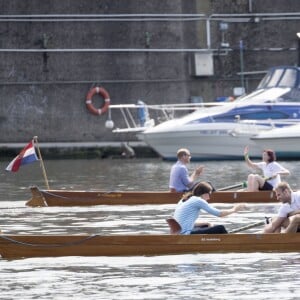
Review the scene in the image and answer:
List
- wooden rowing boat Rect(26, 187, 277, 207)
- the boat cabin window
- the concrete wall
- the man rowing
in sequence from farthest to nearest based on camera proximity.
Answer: the concrete wall
the boat cabin window
wooden rowing boat Rect(26, 187, 277, 207)
the man rowing

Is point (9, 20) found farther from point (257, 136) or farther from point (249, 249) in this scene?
point (249, 249)

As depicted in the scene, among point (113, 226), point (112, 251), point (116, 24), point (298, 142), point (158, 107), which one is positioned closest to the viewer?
point (112, 251)

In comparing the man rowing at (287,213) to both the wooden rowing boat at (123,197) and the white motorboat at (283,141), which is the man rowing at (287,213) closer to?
the wooden rowing boat at (123,197)

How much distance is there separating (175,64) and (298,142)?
9176mm

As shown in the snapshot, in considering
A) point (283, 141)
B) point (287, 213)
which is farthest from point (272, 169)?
point (283, 141)

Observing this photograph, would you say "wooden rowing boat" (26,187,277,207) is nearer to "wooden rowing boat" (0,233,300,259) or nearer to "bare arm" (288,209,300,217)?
"bare arm" (288,209,300,217)

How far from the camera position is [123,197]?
3052 cm

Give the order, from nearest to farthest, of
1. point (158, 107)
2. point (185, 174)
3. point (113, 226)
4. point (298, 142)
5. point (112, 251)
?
point (112, 251), point (113, 226), point (185, 174), point (298, 142), point (158, 107)

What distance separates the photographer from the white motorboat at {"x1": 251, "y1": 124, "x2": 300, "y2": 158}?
44719 mm

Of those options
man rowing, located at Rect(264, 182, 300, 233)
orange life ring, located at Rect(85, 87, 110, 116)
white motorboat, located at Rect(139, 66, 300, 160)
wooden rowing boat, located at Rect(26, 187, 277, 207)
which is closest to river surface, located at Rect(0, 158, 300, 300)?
wooden rowing boat, located at Rect(26, 187, 277, 207)

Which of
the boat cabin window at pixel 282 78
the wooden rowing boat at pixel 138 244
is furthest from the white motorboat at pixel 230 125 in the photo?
Answer: the wooden rowing boat at pixel 138 244

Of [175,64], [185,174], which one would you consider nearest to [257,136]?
[175,64]

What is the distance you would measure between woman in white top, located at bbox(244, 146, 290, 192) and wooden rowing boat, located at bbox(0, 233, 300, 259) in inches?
322

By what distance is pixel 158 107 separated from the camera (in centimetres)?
4850
